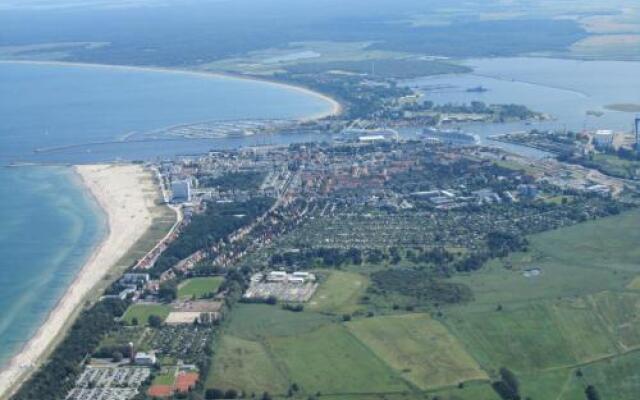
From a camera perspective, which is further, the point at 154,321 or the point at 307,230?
the point at 307,230

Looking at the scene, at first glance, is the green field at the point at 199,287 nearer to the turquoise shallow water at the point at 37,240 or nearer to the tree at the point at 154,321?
the tree at the point at 154,321

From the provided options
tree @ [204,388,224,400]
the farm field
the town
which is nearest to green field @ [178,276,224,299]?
Answer: the town

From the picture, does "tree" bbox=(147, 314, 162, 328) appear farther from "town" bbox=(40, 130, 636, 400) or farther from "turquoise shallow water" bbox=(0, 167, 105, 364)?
"turquoise shallow water" bbox=(0, 167, 105, 364)

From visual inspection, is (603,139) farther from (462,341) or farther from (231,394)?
(231,394)

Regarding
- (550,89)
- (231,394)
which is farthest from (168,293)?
(550,89)

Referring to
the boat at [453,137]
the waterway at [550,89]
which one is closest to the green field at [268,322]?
the boat at [453,137]
